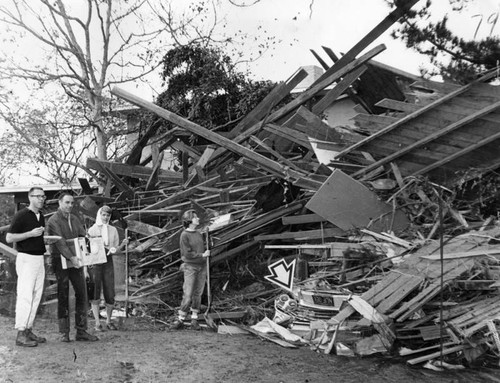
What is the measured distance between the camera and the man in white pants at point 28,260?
6.98 m

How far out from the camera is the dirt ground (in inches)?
237

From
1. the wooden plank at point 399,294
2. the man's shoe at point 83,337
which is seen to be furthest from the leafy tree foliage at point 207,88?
the wooden plank at point 399,294

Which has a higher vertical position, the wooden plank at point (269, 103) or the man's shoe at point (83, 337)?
the wooden plank at point (269, 103)

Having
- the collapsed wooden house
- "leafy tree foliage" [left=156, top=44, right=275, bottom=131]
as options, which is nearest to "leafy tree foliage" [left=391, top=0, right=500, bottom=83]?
the collapsed wooden house

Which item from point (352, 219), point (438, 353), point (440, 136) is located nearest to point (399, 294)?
point (438, 353)

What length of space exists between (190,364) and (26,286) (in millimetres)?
2349

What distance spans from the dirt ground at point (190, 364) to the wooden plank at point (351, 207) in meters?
2.33

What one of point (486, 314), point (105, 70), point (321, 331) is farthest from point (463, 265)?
point (105, 70)

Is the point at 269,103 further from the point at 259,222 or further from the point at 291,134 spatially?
the point at 259,222

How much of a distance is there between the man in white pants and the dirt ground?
47 cm

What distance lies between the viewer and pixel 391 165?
9.16 metres

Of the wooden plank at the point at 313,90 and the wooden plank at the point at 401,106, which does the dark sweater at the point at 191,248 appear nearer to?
the wooden plank at the point at 313,90

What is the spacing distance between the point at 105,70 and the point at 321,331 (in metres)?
18.8

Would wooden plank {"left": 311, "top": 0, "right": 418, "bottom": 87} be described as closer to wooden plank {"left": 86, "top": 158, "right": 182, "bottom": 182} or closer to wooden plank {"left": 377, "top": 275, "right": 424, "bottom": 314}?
wooden plank {"left": 86, "top": 158, "right": 182, "bottom": 182}
